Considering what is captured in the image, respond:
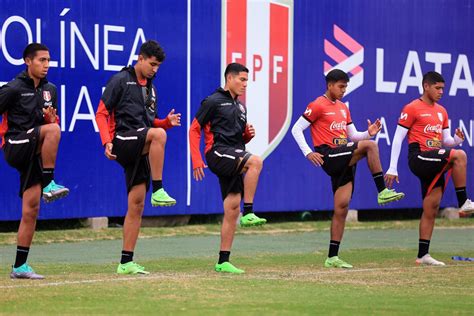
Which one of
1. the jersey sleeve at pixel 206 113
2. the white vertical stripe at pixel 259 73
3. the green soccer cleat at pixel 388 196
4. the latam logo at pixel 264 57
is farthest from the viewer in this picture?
the white vertical stripe at pixel 259 73

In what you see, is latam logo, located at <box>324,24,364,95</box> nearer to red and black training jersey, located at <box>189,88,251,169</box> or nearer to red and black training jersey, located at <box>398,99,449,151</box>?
red and black training jersey, located at <box>398,99,449,151</box>

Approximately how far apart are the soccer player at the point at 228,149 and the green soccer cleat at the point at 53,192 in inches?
66.8

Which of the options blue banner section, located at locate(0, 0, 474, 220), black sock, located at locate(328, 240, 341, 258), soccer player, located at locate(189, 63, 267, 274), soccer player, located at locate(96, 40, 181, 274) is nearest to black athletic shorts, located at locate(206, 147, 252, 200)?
soccer player, located at locate(189, 63, 267, 274)

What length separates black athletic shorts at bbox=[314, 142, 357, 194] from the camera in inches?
507

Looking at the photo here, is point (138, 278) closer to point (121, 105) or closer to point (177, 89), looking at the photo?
point (121, 105)

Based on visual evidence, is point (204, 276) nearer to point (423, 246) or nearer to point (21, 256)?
point (21, 256)

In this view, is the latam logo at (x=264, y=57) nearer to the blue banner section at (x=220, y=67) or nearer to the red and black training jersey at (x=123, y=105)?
the blue banner section at (x=220, y=67)

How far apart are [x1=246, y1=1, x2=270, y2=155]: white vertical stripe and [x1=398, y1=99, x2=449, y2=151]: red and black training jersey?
17.3 ft

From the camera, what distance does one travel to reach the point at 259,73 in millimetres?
19031

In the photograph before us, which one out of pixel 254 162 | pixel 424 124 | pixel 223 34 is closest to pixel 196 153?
pixel 254 162

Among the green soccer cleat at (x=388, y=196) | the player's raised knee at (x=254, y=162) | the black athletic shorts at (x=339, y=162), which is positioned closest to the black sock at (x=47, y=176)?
the player's raised knee at (x=254, y=162)

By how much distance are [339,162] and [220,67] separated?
6.13 metres

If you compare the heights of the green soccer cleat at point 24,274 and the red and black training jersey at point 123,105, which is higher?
the red and black training jersey at point 123,105

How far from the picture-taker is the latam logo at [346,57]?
20.2 metres
